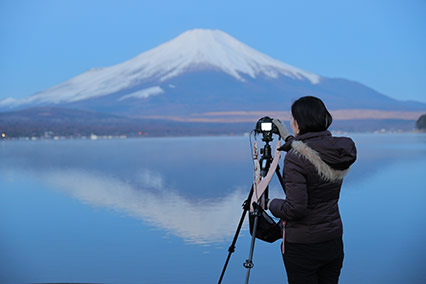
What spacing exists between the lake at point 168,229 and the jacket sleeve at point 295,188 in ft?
4.72

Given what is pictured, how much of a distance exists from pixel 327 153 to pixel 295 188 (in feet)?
0.42

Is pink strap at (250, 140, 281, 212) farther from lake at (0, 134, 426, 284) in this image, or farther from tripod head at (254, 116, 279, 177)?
lake at (0, 134, 426, 284)

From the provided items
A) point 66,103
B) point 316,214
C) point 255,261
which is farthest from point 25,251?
point 66,103

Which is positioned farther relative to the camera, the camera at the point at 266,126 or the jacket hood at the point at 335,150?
the camera at the point at 266,126

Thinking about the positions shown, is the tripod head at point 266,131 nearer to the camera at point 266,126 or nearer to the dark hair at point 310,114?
the camera at point 266,126

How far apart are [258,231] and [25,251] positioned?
2366 mm

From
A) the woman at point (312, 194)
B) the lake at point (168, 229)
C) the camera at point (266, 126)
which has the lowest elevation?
the lake at point (168, 229)

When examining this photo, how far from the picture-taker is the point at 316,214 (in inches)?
58.6

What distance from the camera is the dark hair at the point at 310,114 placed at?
1.47 m

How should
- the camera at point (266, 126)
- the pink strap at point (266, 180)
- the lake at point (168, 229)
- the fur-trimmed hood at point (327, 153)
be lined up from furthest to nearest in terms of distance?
the lake at point (168, 229), the camera at point (266, 126), the pink strap at point (266, 180), the fur-trimmed hood at point (327, 153)

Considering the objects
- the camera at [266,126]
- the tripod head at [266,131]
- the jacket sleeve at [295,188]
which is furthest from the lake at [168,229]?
the jacket sleeve at [295,188]

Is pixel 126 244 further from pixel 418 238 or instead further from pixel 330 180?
pixel 330 180

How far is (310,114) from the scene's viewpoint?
1.47 meters

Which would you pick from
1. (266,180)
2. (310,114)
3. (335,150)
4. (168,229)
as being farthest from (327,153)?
(168,229)
